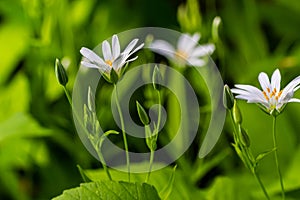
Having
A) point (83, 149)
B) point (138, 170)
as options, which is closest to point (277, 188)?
point (138, 170)

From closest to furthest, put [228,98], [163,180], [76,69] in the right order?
[228,98]
[163,180]
[76,69]

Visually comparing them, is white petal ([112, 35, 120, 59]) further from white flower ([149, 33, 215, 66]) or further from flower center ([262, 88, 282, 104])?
white flower ([149, 33, 215, 66])

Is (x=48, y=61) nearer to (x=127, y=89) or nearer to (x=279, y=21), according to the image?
(x=127, y=89)

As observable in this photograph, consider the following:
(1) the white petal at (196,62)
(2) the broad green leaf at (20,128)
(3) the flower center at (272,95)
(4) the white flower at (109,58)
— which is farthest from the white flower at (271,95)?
(2) the broad green leaf at (20,128)

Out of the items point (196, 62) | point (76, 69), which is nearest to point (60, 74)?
point (196, 62)

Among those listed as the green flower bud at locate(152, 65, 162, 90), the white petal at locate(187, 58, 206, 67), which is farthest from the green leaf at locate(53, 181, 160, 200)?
the white petal at locate(187, 58, 206, 67)

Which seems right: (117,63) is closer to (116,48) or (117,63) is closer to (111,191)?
(116,48)
